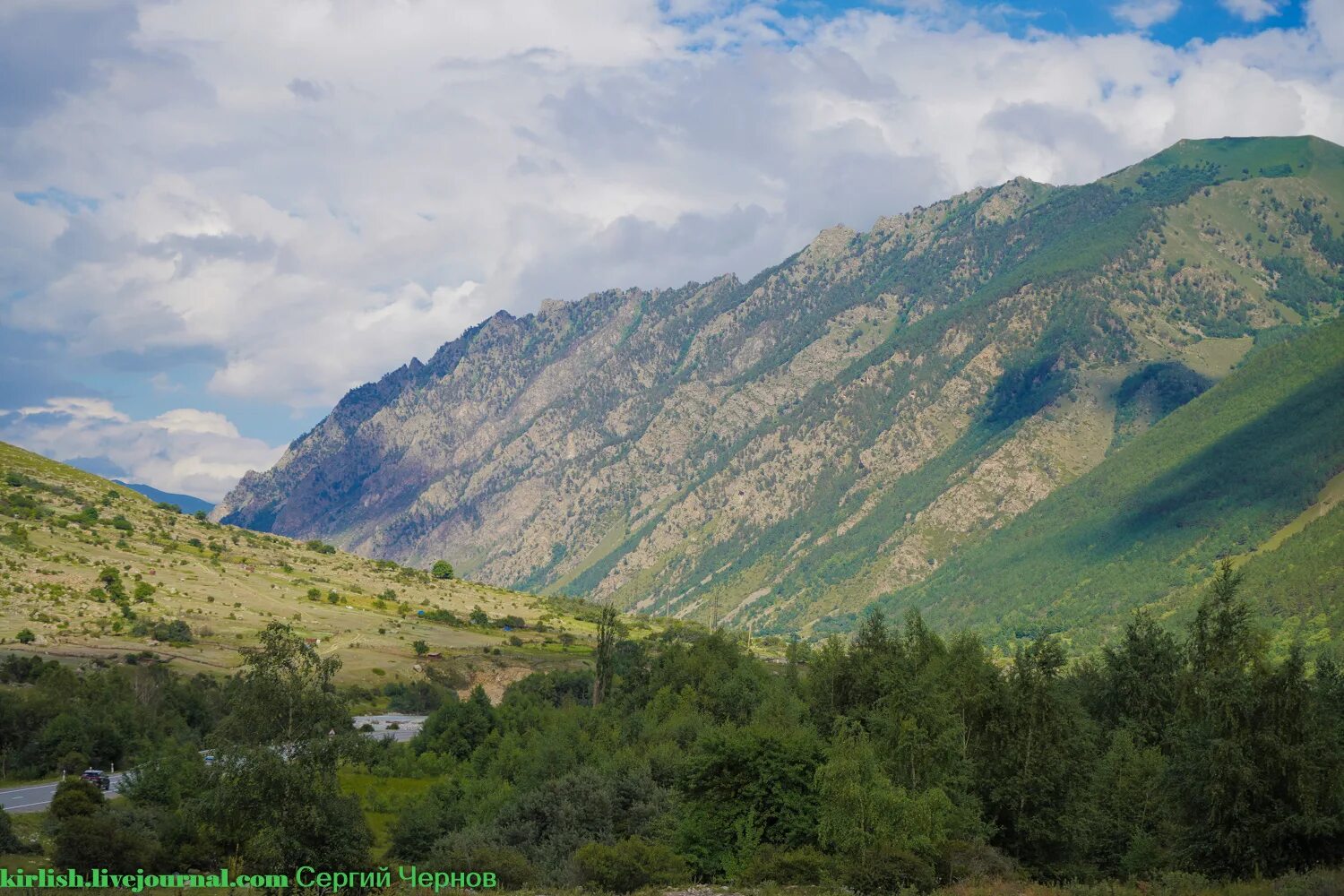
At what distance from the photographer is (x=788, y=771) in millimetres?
71000

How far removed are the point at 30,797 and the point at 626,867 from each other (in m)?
44.7

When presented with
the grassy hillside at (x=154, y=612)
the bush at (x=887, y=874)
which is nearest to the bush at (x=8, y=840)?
the bush at (x=887, y=874)

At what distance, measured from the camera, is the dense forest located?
54156mm

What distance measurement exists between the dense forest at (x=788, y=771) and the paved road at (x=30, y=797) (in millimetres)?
5014

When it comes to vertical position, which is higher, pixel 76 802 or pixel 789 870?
pixel 76 802

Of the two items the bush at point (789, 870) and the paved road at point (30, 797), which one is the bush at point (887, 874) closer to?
the bush at point (789, 870)

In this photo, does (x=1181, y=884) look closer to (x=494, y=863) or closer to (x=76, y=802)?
(x=494, y=863)

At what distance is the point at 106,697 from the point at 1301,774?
3785 inches

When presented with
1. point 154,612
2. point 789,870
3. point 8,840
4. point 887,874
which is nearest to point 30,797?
point 8,840

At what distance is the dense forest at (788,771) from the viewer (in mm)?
54156

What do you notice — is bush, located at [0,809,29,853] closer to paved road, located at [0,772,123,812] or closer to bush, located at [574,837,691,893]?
paved road, located at [0,772,123,812]

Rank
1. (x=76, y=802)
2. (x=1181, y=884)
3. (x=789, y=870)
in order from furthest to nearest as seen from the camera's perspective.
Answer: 1. (x=76, y=802)
2. (x=789, y=870)
3. (x=1181, y=884)

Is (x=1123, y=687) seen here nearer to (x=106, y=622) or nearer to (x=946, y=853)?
(x=946, y=853)

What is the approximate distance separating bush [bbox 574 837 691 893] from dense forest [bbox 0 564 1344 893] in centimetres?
16
